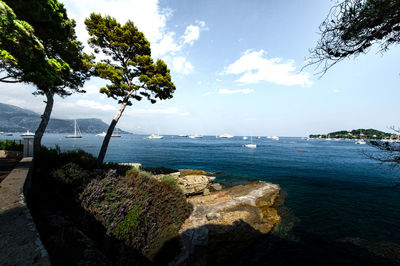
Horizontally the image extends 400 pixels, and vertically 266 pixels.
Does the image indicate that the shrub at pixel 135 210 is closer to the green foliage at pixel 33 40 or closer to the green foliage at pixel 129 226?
the green foliage at pixel 129 226

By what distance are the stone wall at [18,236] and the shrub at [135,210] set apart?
6.73 feet

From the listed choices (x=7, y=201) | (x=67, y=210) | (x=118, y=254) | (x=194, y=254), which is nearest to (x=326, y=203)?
(x=194, y=254)

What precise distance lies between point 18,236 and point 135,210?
11.3ft

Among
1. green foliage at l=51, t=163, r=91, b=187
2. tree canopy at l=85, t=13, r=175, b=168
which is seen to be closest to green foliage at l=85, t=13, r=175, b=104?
tree canopy at l=85, t=13, r=175, b=168

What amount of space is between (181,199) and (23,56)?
1020 cm

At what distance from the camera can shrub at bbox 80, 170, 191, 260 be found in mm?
5059

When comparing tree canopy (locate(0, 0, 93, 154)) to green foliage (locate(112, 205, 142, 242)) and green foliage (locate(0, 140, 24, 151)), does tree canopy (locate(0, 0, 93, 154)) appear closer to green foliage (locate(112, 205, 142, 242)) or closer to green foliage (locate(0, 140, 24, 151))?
green foliage (locate(0, 140, 24, 151))

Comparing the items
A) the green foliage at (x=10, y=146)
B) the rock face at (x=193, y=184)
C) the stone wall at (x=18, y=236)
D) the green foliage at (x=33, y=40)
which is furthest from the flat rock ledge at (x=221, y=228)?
the green foliage at (x=10, y=146)

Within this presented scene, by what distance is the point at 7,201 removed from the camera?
3.35 m

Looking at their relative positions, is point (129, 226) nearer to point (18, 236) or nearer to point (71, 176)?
point (18, 236)

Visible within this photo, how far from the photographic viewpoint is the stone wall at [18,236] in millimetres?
1896

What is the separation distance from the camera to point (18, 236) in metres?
2.29

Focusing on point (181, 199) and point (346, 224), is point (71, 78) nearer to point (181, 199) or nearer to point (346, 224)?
point (181, 199)

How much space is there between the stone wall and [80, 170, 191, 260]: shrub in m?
2.05
